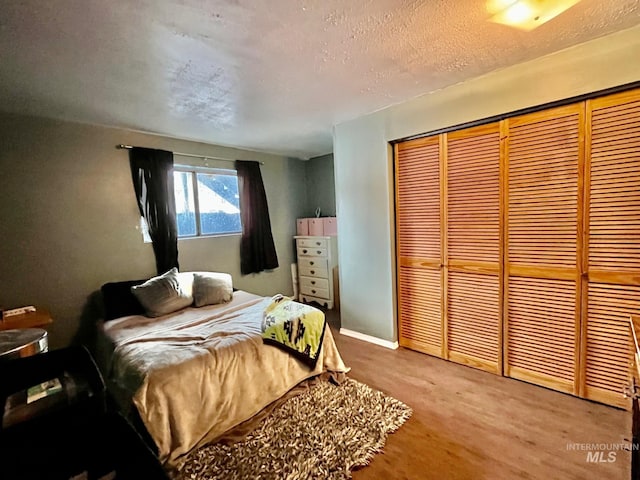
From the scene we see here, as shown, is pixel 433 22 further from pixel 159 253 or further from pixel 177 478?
pixel 159 253

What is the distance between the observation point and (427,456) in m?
1.58

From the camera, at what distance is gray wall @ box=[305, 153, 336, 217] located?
177 inches

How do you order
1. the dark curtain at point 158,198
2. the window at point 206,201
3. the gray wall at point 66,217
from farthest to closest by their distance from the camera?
the window at point 206,201 → the dark curtain at point 158,198 → the gray wall at point 66,217

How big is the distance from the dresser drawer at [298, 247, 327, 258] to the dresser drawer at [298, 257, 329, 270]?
6cm

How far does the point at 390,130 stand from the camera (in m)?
2.68

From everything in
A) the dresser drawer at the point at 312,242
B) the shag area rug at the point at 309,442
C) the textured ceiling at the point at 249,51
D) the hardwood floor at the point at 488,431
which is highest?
the textured ceiling at the point at 249,51

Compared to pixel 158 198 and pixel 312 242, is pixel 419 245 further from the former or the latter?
pixel 158 198

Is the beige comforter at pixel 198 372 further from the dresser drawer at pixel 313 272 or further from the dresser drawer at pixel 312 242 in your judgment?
the dresser drawer at pixel 312 242

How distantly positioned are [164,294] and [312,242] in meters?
2.09

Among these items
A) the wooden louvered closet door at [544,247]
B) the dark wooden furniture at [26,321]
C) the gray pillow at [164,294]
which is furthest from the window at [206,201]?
the wooden louvered closet door at [544,247]

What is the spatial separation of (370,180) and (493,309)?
153cm

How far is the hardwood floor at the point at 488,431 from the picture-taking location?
148cm

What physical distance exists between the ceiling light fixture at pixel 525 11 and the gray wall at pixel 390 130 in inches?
19.9

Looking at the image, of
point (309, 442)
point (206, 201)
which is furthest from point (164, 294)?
point (309, 442)
